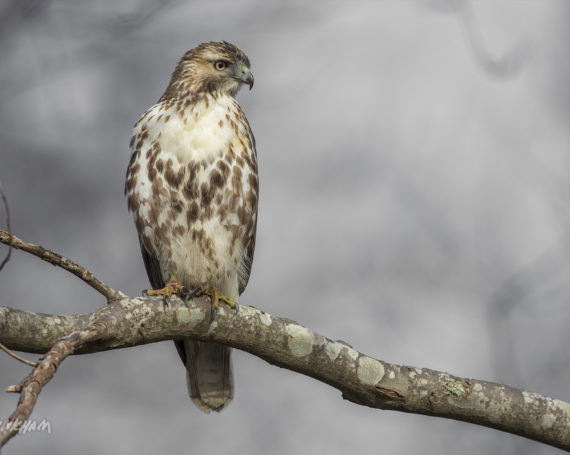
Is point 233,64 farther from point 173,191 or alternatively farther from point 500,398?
point 500,398

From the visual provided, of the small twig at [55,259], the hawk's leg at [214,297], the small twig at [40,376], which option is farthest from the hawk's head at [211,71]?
the small twig at [40,376]

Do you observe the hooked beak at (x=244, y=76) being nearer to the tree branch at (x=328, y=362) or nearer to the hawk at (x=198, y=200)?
the hawk at (x=198, y=200)

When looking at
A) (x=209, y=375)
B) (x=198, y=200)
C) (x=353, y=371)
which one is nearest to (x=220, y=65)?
(x=198, y=200)

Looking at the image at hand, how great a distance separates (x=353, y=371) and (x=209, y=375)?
1.92 m

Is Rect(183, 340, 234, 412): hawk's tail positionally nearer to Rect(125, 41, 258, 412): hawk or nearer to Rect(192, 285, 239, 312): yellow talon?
Rect(125, 41, 258, 412): hawk

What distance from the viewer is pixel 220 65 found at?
561 centimetres

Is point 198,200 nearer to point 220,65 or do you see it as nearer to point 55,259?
point 220,65

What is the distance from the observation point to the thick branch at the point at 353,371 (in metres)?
3.42

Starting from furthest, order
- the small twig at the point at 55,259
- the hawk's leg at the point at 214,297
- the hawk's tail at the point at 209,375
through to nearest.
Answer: the hawk's tail at the point at 209,375 < the hawk's leg at the point at 214,297 < the small twig at the point at 55,259

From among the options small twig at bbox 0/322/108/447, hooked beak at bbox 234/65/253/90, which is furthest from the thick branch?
hooked beak at bbox 234/65/253/90

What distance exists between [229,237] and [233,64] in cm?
144

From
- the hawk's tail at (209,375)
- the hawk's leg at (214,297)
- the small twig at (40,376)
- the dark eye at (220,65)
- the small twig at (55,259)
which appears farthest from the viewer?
the dark eye at (220,65)

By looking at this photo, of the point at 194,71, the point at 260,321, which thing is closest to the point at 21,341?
the point at 260,321

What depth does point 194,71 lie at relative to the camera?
550 centimetres
